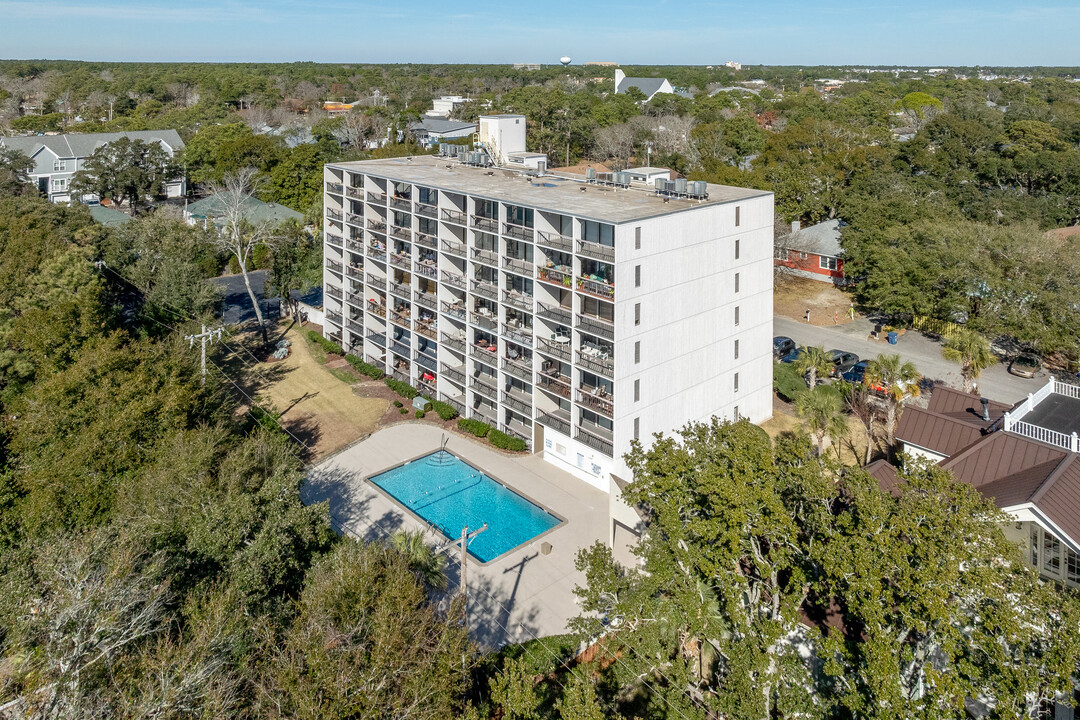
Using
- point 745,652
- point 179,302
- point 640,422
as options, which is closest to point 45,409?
point 179,302

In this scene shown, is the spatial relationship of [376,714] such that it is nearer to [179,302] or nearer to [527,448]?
[527,448]

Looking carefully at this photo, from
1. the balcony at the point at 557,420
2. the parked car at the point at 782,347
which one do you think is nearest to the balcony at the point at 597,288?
the balcony at the point at 557,420

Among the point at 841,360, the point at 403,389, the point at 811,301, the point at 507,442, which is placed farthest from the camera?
the point at 811,301

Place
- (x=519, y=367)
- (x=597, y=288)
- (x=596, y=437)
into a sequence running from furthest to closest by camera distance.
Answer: (x=519, y=367) → (x=596, y=437) → (x=597, y=288)

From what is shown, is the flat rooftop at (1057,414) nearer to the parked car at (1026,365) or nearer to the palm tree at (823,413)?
the palm tree at (823,413)

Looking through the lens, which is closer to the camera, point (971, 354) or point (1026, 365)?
point (971, 354)

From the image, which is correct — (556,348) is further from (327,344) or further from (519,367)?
(327,344)

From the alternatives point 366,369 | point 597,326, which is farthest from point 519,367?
point 366,369
